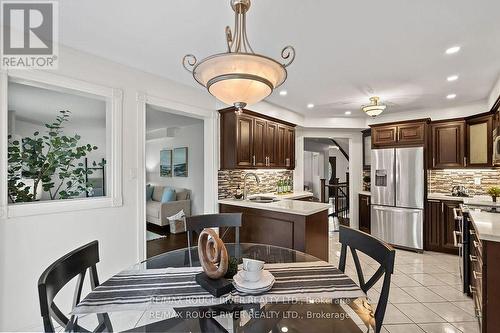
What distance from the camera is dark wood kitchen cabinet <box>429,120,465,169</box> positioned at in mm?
4305

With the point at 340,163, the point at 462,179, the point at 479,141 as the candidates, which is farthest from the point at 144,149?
the point at 340,163

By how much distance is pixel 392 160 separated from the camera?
4.61 meters

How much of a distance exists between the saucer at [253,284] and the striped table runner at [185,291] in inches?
1.0

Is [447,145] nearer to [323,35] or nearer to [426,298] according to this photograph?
[426,298]

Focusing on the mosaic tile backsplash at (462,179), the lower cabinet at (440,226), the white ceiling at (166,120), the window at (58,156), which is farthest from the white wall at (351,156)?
the window at (58,156)

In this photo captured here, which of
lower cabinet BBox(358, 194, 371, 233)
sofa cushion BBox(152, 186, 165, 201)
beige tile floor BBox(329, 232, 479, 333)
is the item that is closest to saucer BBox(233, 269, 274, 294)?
beige tile floor BBox(329, 232, 479, 333)

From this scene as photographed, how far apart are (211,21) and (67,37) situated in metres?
1.32

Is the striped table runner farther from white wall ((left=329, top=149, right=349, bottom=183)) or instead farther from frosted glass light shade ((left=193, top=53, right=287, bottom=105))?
white wall ((left=329, top=149, right=349, bottom=183))

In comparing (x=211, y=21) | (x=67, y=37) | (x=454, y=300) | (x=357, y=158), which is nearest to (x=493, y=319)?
(x=454, y=300)

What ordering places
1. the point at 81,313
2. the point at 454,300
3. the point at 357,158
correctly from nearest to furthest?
1. the point at 81,313
2. the point at 454,300
3. the point at 357,158

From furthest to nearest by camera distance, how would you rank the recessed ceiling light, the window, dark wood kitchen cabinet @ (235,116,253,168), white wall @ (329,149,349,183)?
white wall @ (329,149,349,183)
dark wood kitchen cabinet @ (235,116,253,168)
the recessed ceiling light
the window

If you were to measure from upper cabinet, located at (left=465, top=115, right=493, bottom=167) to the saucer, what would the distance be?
4619 millimetres

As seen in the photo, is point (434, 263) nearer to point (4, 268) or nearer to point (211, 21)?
point (211, 21)

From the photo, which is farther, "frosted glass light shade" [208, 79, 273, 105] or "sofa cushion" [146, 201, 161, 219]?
"sofa cushion" [146, 201, 161, 219]
